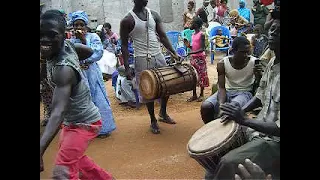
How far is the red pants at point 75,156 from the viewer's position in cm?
274

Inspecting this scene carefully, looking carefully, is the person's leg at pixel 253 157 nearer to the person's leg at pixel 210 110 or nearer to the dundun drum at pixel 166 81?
the person's leg at pixel 210 110

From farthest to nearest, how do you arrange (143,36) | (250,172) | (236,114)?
1. (143,36)
2. (236,114)
3. (250,172)

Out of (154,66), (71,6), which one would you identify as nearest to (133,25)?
(154,66)

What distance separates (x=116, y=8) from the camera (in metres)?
13.9

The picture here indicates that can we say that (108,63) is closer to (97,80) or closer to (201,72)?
(201,72)

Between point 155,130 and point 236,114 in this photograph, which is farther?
point 155,130

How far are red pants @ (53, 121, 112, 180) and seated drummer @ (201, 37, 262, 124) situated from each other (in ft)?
4.41

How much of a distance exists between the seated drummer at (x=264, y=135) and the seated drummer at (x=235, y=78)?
1012 millimetres

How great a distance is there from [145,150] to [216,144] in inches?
81.7

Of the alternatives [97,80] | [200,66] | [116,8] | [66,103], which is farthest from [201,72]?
[116,8]

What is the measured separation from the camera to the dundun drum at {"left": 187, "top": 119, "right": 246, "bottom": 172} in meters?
2.81
